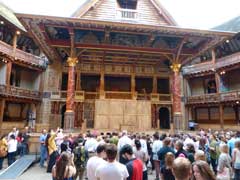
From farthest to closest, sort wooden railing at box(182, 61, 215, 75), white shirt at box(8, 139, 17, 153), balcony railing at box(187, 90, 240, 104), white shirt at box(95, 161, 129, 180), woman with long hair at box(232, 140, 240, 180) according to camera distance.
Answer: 1. wooden railing at box(182, 61, 215, 75)
2. balcony railing at box(187, 90, 240, 104)
3. white shirt at box(8, 139, 17, 153)
4. woman with long hair at box(232, 140, 240, 180)
5. white shirt at box(95, 161, 129, 180)

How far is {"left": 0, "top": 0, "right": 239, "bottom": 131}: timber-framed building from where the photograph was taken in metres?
13.9

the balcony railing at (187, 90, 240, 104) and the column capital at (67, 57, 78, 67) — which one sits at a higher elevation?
the column capital at (67, 57, 78, 67)

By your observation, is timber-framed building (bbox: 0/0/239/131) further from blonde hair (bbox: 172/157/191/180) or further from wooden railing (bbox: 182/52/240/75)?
blonde hair (bbox: 172/157/191/180)

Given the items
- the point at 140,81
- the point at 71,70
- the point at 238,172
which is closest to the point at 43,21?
the point at 71,70

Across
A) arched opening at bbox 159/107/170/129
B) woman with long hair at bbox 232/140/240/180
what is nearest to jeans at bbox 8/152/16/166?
woman with long hair at bbox 232/140/240/180

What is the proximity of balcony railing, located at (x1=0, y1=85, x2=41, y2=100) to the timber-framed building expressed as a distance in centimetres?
24

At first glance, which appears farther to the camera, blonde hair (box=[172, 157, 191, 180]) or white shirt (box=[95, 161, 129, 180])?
white shirt (box=[95, 161, 129, 180])

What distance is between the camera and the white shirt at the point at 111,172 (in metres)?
3.01

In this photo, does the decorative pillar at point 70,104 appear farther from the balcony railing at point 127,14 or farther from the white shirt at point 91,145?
the white shirt at point 91,145

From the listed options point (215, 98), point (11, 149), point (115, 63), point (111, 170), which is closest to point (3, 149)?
point (11, 149)

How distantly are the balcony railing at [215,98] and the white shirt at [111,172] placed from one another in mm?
18080

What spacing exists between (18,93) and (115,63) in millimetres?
9310

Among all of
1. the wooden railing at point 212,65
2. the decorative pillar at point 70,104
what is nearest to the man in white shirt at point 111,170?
the decorative pillar at point 70,104

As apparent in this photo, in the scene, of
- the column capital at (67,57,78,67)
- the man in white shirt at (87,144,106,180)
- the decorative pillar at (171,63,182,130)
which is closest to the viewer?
the man in white shirt at (87,144,106,180)
